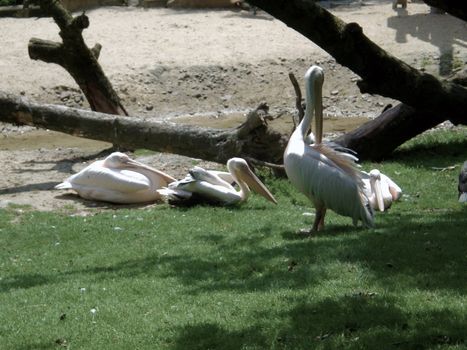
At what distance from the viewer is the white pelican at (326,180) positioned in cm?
978

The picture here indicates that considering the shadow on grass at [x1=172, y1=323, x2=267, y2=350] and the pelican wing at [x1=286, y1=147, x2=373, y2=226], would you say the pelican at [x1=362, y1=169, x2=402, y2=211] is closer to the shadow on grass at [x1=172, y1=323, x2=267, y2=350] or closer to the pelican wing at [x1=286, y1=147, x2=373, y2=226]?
the pelican wing at [x1=286, y1=147, x2=373, y2=226]

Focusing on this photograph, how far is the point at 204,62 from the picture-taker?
2248 cm

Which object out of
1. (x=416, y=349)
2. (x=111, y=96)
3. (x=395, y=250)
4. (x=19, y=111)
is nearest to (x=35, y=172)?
(x=19, y=111)

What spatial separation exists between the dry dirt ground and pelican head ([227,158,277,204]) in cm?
505

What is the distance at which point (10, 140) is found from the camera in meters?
18.4

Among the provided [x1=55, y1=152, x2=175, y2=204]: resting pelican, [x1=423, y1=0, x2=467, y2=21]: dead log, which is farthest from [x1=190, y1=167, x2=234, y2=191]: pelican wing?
[x1=423, y1=0, x2=467, y2=21]: dead log

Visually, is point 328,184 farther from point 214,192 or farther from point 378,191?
point 214,192

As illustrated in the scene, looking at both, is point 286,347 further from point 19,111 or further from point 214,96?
point 214,96

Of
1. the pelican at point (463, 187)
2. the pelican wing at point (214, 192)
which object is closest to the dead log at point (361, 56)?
the pelican at point (463, 187)

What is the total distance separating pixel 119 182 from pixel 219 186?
4.79 feet

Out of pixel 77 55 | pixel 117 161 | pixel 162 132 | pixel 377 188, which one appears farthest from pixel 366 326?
pixel 77 55

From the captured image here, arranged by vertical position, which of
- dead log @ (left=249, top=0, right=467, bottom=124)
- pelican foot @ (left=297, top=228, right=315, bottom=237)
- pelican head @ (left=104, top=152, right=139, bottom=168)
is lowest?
pelican head @ (left=104, top=152, right=139, bottom=168)

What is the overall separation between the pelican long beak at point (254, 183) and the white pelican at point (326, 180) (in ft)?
7.40

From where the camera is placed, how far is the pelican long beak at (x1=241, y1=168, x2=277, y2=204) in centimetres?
1245
